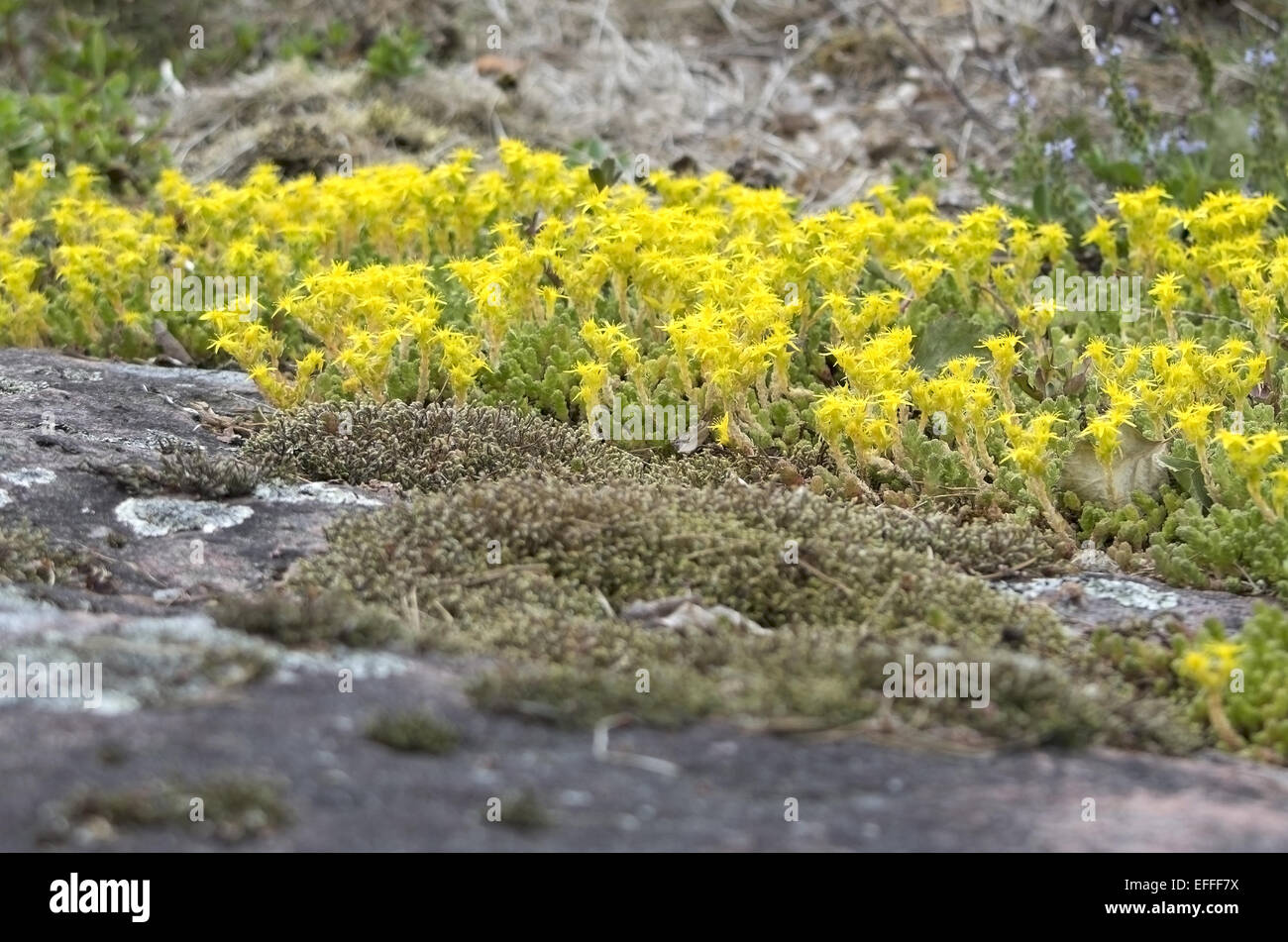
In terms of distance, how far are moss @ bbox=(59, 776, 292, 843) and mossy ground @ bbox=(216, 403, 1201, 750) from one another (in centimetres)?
63

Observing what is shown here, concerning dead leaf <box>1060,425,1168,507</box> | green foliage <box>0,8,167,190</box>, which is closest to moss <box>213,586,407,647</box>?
dead leaf <box>1060,425,1168,507</box>

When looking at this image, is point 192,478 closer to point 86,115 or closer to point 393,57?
point 86,115

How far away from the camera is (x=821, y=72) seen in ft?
36.7

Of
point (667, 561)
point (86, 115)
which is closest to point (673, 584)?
point (667, 561)

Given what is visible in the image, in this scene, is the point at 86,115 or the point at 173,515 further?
the point at 86,115

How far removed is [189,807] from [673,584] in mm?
1779

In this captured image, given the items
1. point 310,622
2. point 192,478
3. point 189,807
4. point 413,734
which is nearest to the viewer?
point 189,807

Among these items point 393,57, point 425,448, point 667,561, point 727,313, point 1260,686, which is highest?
point 393,57

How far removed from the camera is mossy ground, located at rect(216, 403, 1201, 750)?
3699 millimetres

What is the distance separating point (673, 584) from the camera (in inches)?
180

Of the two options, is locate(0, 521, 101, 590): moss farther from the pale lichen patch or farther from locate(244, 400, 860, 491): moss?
locate(244, 400, 860, 491): moss

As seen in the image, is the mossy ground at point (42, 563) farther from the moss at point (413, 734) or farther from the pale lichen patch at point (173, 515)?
the moss at point (413, 734)

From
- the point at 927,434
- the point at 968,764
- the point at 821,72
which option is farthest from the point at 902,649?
the point at 821,72
